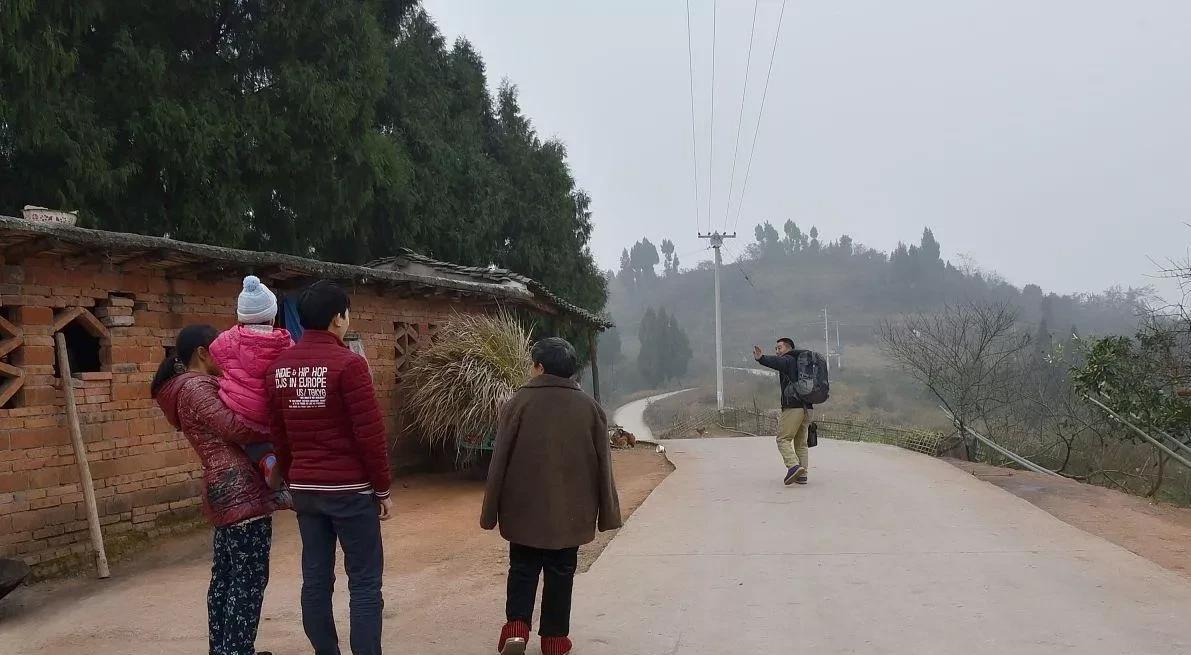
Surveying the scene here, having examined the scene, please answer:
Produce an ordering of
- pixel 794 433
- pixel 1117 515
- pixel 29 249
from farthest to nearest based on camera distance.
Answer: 1. pixel 794 433
2. pixel 1117 515
3. pixel 29 249

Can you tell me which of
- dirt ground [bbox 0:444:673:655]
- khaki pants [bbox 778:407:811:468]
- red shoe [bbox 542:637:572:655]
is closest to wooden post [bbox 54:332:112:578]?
dirt ground [bbox 0:444:673:655]

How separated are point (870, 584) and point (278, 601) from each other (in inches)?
149

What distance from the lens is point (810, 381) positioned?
882cm

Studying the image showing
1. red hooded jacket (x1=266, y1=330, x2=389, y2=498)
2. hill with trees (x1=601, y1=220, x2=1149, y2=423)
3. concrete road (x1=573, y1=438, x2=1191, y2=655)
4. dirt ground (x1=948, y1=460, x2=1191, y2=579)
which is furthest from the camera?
hill with trees (x1=601, y1=220, x2=1149, y2=423)

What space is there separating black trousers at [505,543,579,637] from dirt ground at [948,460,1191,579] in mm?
4236

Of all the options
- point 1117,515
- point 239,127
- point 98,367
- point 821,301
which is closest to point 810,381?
point 1117,515

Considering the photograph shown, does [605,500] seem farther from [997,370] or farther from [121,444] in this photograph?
[997,370]

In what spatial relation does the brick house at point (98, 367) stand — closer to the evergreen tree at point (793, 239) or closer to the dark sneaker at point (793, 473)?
the dark sneaker at point (793, 473)

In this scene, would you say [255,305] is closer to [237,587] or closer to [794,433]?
[237,587]

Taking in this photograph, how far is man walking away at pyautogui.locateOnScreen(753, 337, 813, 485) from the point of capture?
891 centimetres

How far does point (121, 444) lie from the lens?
6773 millimetres

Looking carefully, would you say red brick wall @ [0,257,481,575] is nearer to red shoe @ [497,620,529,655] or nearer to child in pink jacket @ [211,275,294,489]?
child in pink jacket @ [211,275,294,489]

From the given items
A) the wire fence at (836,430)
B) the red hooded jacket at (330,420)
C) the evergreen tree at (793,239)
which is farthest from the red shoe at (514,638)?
the evergreen tree at (793,239)

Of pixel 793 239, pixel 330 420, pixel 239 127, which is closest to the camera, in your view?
pixel 330 420
